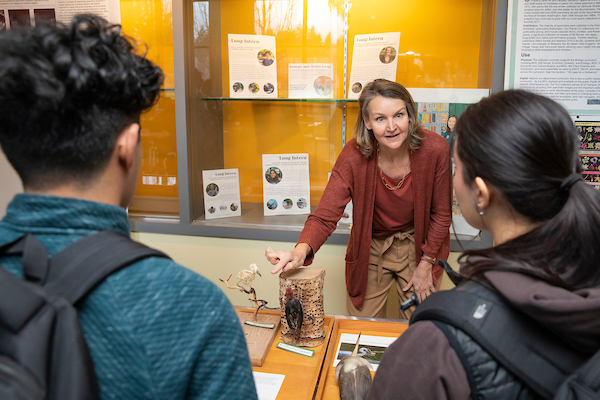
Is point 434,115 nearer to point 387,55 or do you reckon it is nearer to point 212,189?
point 387,55

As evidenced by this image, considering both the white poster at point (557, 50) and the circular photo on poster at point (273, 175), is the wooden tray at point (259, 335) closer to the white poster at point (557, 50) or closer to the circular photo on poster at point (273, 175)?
the circular photo on poster at point (273, 175)

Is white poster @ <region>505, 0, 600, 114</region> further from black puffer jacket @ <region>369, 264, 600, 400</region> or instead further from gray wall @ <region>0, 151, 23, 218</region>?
gray wall @ <region>0, 151, 23, 218</region>

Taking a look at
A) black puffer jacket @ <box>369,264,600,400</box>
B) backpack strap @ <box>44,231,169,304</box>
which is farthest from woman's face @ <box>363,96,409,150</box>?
backpack strap @ <box>44,231,169,304</box>

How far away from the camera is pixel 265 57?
283 cm

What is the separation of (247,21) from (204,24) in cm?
29

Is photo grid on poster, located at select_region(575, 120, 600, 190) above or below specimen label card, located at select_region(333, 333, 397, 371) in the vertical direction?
above

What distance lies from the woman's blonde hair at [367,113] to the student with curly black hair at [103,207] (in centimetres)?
145

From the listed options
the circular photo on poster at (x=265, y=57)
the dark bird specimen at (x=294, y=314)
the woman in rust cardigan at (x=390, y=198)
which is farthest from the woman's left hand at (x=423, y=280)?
the circular photo on poster at (x=265, y=57)

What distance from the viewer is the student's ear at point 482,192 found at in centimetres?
84

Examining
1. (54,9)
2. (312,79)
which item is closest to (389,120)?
(312,79)

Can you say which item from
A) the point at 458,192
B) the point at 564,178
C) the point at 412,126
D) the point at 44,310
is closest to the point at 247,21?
the point at 412,126

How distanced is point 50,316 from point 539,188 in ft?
2.62

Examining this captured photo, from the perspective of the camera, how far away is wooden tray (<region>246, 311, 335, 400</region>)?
120 centimetres

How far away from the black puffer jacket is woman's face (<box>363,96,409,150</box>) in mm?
1260
